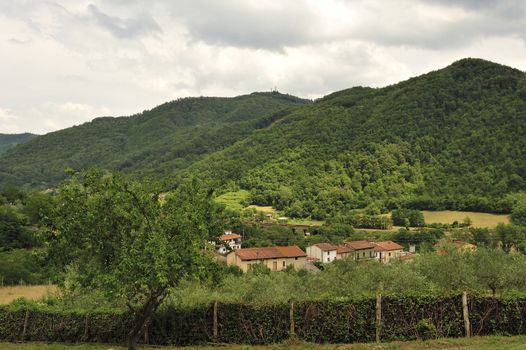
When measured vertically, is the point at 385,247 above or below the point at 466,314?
below

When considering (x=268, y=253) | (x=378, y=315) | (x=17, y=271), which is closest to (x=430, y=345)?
(x=378, y=315)

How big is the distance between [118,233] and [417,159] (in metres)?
164

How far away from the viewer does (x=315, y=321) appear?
1903 centimetres

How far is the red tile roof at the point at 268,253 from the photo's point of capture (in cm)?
8512

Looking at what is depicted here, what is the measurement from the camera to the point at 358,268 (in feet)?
117

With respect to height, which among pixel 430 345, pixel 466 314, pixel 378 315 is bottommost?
pixel 430 345

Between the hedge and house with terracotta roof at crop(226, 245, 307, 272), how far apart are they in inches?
2443

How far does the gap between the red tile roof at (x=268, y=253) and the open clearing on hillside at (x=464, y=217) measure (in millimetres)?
54179

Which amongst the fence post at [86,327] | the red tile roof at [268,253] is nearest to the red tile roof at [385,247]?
the red tile roof at [268,253]

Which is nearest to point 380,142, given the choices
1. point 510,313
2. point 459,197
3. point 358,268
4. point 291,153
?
point 291,153

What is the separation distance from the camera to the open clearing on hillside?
4587 inches

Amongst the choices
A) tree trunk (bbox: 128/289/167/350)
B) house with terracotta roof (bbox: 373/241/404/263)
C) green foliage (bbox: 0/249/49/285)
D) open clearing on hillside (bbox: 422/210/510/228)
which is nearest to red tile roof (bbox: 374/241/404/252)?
house with terracotta roof (bbox: 373/241/404/263)

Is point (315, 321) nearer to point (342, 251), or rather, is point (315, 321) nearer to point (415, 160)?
point (342, 251)

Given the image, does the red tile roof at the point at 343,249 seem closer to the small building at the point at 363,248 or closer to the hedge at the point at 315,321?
the small building at the point at 363,248
